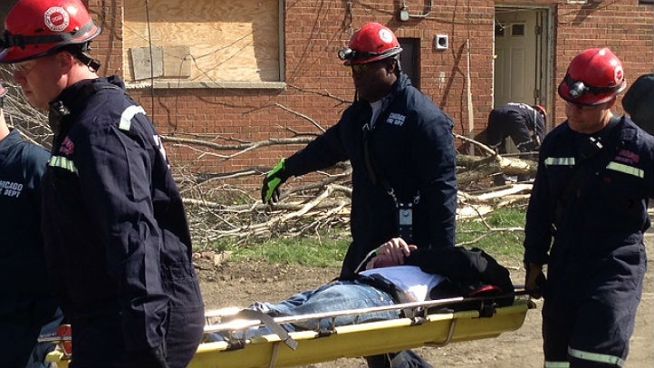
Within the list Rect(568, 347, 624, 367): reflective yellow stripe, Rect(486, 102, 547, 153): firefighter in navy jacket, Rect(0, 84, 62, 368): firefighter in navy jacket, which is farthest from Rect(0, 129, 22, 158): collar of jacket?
Rect(486, 102, 547, 153): firefighter in navy jacket

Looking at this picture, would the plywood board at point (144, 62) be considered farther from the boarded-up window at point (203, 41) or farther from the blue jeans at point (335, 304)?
the blue jeans at point (335, 304)

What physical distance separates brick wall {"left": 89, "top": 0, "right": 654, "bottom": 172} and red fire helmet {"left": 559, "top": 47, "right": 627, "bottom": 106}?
7640 millimetres

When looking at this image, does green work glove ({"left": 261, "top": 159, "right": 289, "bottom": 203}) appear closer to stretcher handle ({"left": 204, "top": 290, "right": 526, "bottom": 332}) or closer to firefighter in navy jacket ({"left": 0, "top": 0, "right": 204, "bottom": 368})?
stretcher handle ({"left": 204, "top": 290, "right": 526, "bottom": 332})

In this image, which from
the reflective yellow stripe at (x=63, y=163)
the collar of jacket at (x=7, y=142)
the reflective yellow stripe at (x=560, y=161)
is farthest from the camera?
the reflective yellow stripe at (x=560, y=161)

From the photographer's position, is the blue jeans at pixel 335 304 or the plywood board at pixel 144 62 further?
the plywood board at pixel 144 62

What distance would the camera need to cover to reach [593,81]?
15.3 ft

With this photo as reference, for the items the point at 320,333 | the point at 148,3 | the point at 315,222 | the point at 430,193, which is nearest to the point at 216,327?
the point at 320,333

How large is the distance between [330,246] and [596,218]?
5.22 m

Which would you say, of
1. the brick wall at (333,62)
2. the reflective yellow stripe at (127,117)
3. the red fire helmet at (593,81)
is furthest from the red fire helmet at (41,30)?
the brick wall at (333,62)

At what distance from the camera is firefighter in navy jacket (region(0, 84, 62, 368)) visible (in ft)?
12.5

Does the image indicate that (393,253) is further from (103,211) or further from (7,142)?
(103,211)

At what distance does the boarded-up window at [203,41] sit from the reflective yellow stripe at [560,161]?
8.56 m

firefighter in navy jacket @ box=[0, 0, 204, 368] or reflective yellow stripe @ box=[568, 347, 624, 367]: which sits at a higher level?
firefighter in navy jacket @ box=[0, 0, 204, 368]

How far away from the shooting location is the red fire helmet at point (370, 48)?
5.01 m
